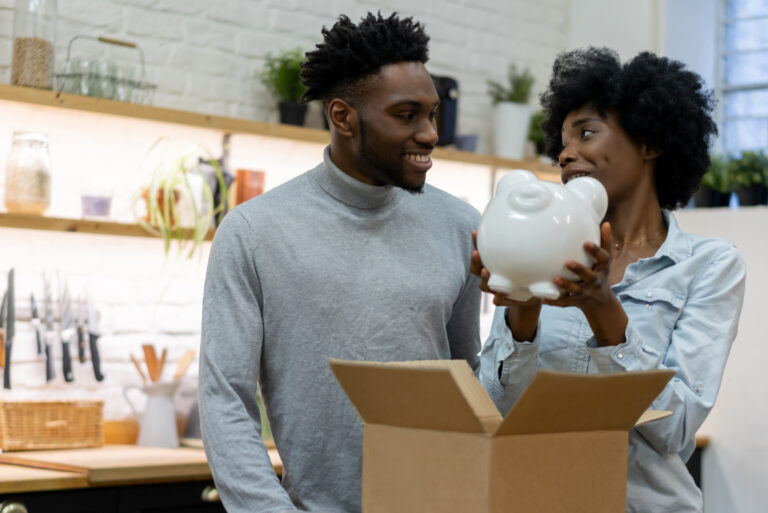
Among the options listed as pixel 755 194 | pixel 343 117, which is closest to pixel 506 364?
pixel 343 117

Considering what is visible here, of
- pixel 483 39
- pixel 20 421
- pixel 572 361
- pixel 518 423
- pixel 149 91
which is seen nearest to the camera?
pixel 518 423

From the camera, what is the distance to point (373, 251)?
4.91ft

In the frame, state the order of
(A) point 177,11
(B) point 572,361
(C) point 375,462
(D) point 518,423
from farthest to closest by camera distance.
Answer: (A) point 177,11 → (B) point 572,361 → (C) point 375,462 → (D) point 518,423

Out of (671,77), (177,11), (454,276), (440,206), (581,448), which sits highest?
(177,11)

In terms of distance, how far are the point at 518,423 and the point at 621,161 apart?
59 cm

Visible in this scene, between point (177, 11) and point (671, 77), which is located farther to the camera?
point (177, 11)

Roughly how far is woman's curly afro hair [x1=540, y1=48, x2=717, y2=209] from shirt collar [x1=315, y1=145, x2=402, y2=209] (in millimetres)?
320

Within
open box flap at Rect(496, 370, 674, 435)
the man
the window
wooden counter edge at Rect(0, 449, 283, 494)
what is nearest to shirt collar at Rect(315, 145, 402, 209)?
the man

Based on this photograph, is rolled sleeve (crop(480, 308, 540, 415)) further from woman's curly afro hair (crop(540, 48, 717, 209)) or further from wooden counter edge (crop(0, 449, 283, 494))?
wooden counter edge (crop(0, 449, 283, 494))

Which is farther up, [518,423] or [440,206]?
[440,206]

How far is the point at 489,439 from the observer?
1007 mm

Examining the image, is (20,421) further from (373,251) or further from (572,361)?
(572,361)

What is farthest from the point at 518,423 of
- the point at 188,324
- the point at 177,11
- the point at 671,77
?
the point at 177,11

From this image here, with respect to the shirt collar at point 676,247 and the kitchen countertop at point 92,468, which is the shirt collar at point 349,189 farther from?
the kitchen countertop at point 92,468
